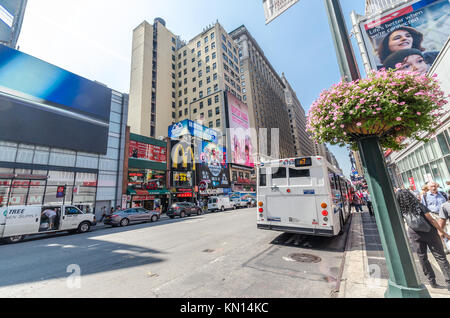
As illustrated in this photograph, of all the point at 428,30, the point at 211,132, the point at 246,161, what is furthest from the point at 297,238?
the point at 246,161

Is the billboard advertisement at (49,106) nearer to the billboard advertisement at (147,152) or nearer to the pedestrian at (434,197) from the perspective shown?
the billboard advertisement at (147,152)

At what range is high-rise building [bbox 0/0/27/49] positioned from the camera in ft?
84.3

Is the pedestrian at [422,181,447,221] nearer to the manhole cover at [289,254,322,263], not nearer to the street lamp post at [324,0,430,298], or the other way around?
the street lamp post at [324,0,430,298]

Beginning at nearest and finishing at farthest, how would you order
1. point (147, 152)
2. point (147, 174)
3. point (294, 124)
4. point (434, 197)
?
point (434, 197) < point (147, 174) < point (147, 152) < point (294, 124)

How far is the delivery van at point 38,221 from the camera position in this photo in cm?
1010

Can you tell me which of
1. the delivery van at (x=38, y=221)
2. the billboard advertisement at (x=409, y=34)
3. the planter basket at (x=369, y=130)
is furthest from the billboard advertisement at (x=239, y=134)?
the planter basket at (x=369, y=130)

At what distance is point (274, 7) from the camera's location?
4.02 meters

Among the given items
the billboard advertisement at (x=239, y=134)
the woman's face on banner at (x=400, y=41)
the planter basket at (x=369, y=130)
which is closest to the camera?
the planter basket at (x=369, y=130)

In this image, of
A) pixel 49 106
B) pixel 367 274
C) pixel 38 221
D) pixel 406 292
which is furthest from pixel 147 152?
pixel 406 292

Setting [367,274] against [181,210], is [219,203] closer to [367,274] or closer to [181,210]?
[181,210]

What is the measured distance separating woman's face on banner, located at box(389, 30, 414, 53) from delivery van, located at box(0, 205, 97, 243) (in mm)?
27938

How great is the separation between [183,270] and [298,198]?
15.2 feet

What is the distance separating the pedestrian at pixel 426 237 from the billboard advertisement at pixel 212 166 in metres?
33.6

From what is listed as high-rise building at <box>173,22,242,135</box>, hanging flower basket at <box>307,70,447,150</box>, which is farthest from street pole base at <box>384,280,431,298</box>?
high-rise building at <box>173,22,242,135</box>
